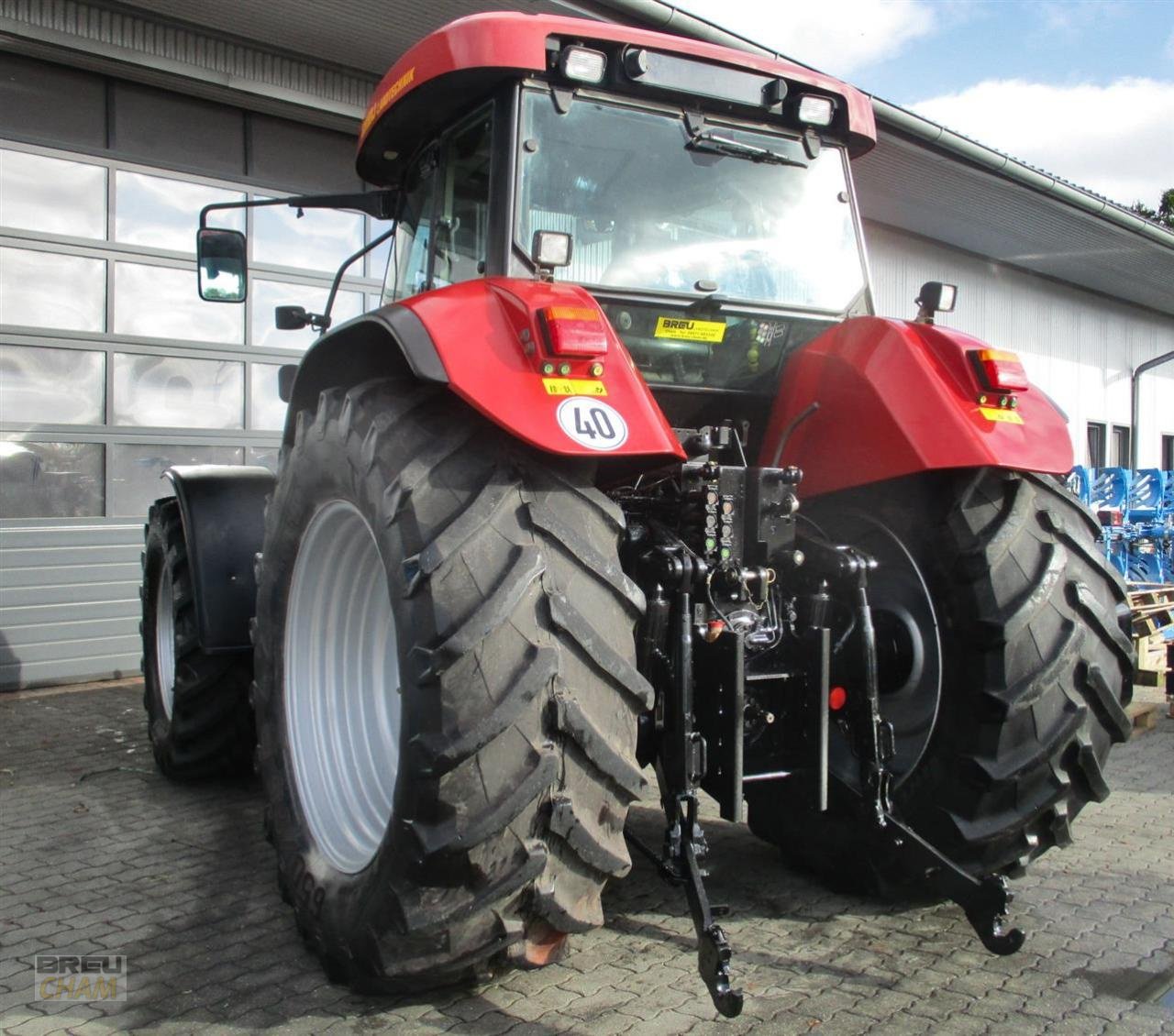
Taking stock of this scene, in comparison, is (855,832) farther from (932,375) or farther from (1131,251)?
(1131,251)

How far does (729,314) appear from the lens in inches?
131

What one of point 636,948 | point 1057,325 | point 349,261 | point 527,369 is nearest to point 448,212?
point 349,261

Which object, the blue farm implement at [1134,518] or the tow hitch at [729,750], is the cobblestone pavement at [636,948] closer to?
the tow hitch at [729,750]

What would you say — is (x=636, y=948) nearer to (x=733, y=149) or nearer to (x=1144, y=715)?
(x=733, y=149)

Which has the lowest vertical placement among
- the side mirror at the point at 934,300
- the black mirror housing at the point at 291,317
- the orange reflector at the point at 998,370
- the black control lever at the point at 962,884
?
the black control lever at the point at 962,884

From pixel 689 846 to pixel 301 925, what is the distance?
1.08 m

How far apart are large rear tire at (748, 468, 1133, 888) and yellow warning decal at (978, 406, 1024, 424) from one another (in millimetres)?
152

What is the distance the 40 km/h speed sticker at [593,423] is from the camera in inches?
94.0

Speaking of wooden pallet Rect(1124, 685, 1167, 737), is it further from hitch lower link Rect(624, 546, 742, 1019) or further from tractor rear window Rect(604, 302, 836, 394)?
hitch lower link Rect(624, 546, 742, 1019)

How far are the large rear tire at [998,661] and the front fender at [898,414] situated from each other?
0.50 ft

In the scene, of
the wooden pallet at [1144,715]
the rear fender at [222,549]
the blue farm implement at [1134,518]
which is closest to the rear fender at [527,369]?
the rear fender at [222,549]

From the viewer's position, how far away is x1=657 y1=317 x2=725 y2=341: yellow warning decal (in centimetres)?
326

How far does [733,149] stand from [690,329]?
591 mm

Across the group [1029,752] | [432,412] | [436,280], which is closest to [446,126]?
[436,280]
